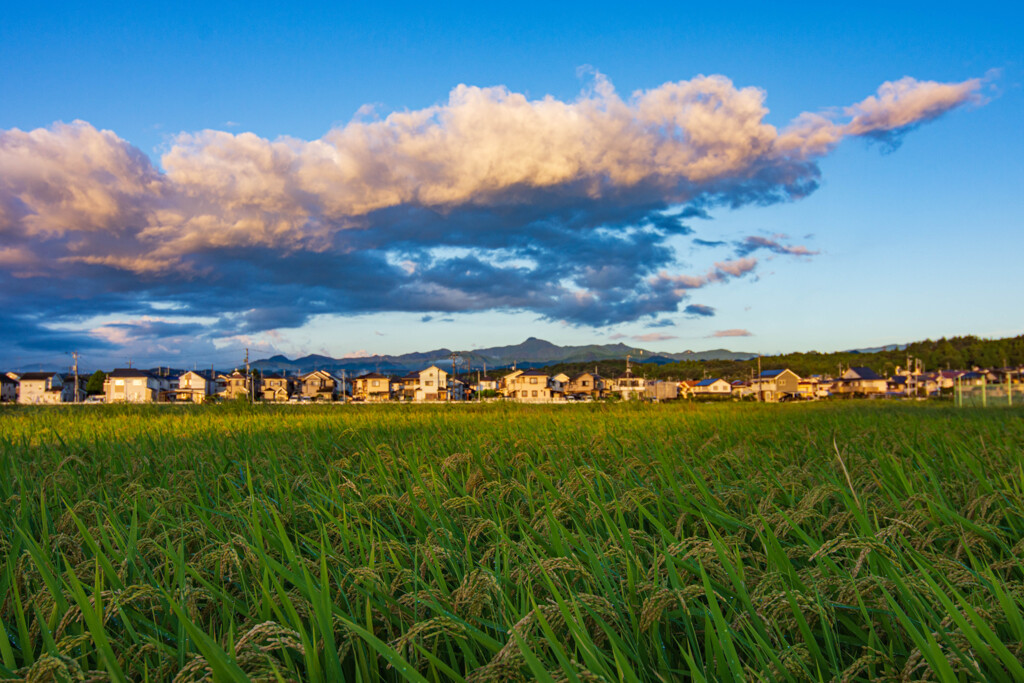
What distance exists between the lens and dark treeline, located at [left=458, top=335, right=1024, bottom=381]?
140 meters

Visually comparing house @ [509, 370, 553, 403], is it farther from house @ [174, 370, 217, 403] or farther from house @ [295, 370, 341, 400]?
house @ [174, 370, 217, 403]

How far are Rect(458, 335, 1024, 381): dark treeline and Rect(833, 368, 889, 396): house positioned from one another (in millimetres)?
11801

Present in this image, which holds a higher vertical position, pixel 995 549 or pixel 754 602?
pixel 754 602

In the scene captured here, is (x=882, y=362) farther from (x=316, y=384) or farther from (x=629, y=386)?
(x=316, y=384)

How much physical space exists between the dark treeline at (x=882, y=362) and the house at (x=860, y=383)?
11801 millimetres

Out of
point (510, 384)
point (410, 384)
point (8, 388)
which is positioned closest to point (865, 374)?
point (510, 384)

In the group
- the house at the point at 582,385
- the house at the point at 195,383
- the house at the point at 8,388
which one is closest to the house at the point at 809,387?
the house at the point at 582,385

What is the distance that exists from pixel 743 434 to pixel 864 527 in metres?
6.12

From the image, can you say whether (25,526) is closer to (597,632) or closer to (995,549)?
(597,632)

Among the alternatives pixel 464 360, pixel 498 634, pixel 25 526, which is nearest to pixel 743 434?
pixel 498 634

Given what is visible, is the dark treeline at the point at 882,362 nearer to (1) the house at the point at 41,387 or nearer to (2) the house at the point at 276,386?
(2) the house at the point at 276,386

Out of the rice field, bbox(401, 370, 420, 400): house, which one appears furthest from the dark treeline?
the rice field

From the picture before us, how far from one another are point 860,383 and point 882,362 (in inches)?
1431

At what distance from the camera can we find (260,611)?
1.92 meters
